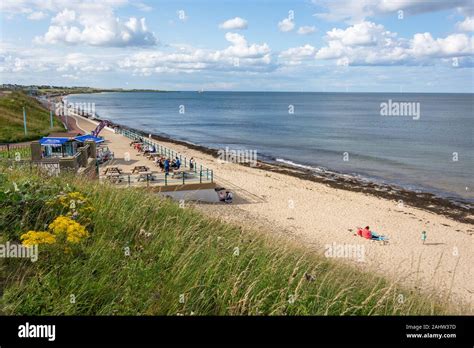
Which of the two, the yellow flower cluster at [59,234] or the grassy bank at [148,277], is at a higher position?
the yellow flower cluster at [59,234]

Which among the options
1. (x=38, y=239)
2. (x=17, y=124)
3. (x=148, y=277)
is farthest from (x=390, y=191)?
(x=17, y=124)

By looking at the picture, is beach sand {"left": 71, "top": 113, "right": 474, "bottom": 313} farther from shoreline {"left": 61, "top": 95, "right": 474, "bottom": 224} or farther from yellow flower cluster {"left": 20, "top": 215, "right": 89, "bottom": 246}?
yellow flower cluster {"left": 20, "top": 215, "right": 89, "bottom": 246}

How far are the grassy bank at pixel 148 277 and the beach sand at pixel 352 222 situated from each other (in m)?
8.13

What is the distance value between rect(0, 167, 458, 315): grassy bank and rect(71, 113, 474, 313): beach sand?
8.13 meters

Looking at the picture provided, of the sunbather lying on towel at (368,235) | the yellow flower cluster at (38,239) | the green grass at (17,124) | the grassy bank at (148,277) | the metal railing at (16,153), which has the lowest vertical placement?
the sunbather lying on towel at (368,235)

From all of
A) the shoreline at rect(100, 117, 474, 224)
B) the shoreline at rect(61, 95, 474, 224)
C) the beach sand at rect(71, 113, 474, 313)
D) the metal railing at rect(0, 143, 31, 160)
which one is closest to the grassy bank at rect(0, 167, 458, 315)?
the beach sand at rect(71, 113, 474, 313)

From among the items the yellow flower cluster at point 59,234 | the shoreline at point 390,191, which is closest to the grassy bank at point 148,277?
the yellow flower cluster at point 59,234

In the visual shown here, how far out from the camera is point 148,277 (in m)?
3.58

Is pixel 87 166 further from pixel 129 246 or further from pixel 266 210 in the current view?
pixel 129 246

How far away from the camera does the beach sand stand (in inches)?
615

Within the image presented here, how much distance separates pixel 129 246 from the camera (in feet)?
14.6

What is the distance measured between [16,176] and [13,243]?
3230 mm

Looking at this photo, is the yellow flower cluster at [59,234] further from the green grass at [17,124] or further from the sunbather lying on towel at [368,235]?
the green grass at [17,124]

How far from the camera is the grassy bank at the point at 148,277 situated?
3285 mm
